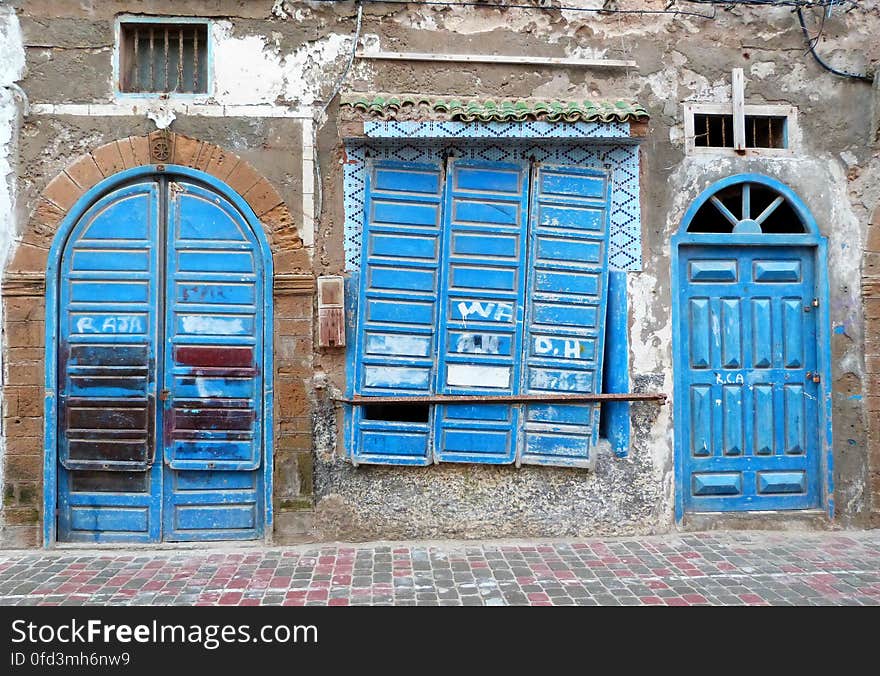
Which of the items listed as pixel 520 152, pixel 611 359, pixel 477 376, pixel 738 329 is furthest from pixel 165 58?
pixel 738 329

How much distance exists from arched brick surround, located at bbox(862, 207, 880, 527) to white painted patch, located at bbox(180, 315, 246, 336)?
5325 mm

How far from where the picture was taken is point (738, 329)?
18.5 ft

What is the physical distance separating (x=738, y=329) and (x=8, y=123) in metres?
6.24

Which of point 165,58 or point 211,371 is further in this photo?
point 165,58

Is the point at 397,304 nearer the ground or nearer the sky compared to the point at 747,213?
nearer the ground

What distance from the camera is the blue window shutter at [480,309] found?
5395 millimetres

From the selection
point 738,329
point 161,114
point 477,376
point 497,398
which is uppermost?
point 161,114

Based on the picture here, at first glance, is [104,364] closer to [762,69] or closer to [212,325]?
[212,325]

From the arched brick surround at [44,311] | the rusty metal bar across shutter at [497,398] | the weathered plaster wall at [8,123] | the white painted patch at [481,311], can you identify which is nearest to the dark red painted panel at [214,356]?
the arched brick surround at [44,311]

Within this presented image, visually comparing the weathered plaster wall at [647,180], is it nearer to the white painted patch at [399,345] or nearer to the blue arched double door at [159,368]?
the white painted patch at [399,345]

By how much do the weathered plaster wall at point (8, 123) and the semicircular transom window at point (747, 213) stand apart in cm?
565

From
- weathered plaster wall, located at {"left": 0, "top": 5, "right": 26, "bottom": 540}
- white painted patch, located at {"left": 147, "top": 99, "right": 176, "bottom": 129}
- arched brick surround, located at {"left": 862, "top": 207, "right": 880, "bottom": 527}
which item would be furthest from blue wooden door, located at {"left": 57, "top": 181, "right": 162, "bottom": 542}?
arched brick surround, located at {"left": 862, "top": 207, "right": 880, "bottom": 527}

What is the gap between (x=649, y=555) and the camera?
5.06 m

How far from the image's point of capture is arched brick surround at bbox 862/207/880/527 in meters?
5.66
